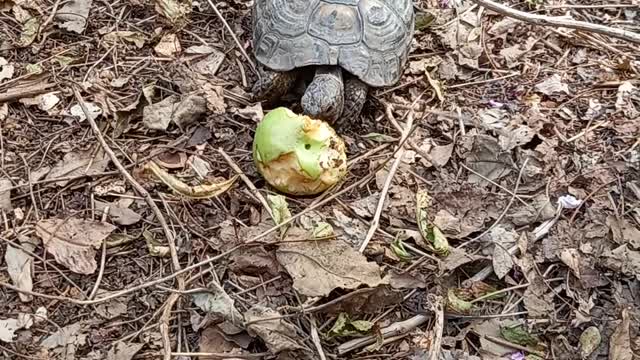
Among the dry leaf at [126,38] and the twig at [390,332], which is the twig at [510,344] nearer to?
the twig at [390,332]

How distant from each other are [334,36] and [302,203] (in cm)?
87

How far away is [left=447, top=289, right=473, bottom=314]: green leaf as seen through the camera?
10.3 ft

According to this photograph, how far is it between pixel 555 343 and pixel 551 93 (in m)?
1.59

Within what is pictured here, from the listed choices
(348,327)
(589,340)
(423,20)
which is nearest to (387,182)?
(348,327)

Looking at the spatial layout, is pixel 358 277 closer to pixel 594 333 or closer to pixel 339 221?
pixel 339 221

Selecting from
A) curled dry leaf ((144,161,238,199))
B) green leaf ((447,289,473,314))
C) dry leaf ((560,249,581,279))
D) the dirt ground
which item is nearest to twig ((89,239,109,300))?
the dirt ground

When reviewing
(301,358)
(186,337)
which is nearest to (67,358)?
(186,337)

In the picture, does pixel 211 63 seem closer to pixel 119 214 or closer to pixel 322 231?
pixel 119 214

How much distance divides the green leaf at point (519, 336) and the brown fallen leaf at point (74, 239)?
5.43 feet

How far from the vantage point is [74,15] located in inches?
168

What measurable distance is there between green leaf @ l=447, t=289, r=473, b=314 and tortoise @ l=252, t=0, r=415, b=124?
43.5 inches

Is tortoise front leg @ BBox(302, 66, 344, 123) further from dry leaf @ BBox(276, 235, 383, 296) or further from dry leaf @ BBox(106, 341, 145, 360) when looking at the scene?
dry leaf @ BBox(106, 341, 145, 360)

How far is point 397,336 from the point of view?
121 inches

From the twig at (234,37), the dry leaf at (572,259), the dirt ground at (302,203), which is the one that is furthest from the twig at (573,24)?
the twig at (234,37)
